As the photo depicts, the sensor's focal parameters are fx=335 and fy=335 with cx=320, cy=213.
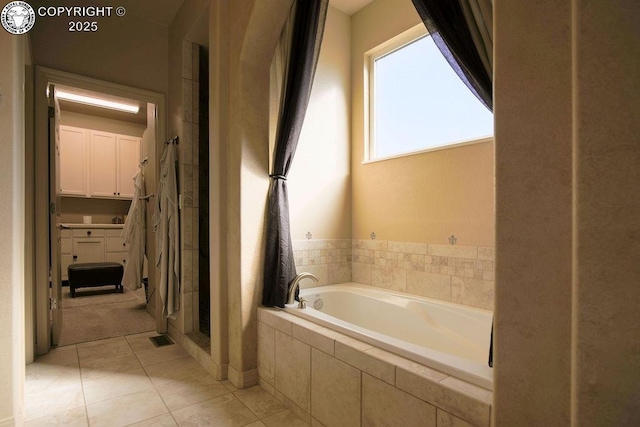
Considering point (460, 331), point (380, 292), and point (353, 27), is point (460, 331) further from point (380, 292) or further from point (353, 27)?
point (353, 27)

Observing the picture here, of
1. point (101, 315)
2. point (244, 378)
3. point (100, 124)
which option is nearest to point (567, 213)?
point (244, 378)

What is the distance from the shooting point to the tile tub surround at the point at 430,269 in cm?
207

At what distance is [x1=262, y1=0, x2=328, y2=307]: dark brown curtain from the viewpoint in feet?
6.31

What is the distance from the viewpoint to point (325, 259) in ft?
9.30

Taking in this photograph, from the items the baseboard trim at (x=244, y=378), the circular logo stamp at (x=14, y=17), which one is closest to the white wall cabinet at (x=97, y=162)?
the circular logo stamp at (x=14, y=17)

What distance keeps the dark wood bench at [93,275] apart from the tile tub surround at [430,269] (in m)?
3.52

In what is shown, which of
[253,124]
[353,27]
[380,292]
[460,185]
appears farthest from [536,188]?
[353,27]

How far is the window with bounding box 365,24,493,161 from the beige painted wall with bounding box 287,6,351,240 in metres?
0.24

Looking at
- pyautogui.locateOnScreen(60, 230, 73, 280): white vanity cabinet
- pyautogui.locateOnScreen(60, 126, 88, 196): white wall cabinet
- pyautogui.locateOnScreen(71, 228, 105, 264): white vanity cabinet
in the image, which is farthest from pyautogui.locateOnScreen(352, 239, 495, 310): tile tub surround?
pyautogui.locateOnScreen(60, 126, 88, 196): white wall cabinet

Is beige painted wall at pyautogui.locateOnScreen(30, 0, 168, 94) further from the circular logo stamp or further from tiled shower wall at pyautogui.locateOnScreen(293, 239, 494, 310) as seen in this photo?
tiled shower wall at pyautogui.locateOnScreen(293, 239, 494, 310)

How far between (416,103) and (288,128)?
120cm

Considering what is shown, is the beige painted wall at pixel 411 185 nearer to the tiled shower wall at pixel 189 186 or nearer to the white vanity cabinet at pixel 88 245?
the tiled shower wall at pixel 189 186

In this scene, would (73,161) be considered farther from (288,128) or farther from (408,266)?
(408,266)

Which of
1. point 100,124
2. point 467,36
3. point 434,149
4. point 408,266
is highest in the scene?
point 100,124
